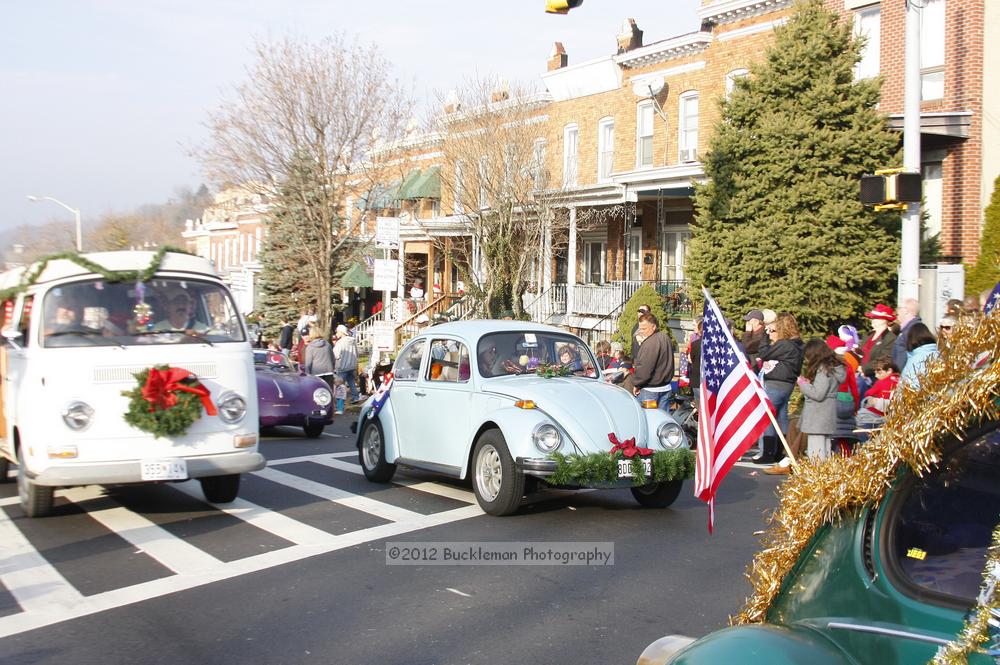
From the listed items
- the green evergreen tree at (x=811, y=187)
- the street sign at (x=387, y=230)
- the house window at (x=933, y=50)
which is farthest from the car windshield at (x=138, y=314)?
the house window at (x=933, y=50)

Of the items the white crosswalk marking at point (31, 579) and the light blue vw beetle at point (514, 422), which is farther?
the light blue vw beetle at point (514, 422)

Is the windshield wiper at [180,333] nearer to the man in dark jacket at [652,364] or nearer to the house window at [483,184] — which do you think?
the man in dark jacket at [652,364]

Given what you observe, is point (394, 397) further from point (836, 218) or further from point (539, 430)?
point (836, 218)

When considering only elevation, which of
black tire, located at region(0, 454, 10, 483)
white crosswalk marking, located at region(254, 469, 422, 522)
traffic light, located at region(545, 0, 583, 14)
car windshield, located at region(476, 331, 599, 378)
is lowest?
white crosswalk marking, located at region(254, 469, 422, 522)

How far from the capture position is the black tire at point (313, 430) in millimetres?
15602

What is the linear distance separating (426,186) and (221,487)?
76.5ft

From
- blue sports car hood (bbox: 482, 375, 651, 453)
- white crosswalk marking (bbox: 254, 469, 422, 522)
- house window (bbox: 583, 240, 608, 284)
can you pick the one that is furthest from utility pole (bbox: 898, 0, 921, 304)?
house window (bbox: 583, 240, 608, 284)

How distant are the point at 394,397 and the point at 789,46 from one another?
41.5 feet

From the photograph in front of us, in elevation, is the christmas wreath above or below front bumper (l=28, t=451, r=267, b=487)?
above

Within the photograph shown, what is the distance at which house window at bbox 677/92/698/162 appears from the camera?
1038 inches

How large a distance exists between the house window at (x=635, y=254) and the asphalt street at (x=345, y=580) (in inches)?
719

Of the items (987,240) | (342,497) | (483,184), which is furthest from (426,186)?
(342,497)

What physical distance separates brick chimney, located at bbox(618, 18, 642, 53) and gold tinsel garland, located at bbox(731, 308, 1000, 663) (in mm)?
28057

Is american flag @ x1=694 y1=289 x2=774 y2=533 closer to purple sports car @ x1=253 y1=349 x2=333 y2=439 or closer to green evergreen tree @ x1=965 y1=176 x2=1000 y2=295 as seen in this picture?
purple sports car @ x1=253 y1=349 x2=333 y2=439
